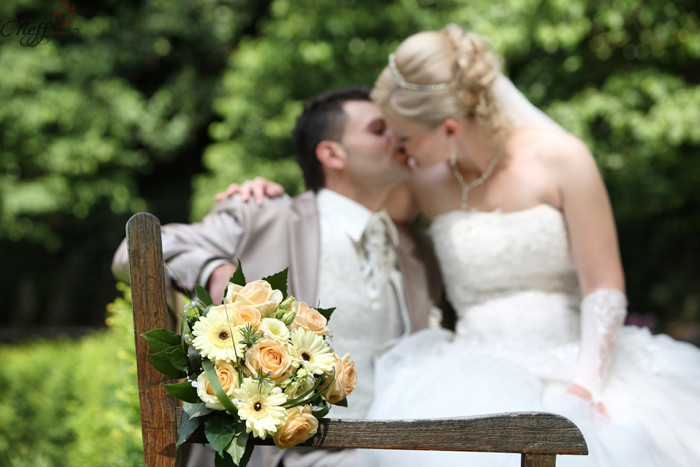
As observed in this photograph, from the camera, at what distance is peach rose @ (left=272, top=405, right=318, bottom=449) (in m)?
1.54

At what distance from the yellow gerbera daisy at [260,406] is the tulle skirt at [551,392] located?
2.36 feet

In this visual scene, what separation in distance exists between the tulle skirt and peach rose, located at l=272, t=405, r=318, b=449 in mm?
639

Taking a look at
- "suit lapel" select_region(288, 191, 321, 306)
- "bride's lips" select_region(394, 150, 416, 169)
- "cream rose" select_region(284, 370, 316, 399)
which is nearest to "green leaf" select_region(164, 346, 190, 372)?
"cream rose" select_region(284, 370, 316, 399)

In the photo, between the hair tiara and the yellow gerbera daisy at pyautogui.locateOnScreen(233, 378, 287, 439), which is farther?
the hair tiara

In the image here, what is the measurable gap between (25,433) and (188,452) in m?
3.05

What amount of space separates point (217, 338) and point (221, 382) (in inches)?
3.6

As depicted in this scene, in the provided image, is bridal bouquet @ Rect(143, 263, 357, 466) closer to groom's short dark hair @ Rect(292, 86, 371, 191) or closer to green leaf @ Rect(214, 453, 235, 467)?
green leaf @ Rect(214, 453, 235, 467)

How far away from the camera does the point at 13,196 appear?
31.6ft

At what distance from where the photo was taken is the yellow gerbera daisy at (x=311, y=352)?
1584mm

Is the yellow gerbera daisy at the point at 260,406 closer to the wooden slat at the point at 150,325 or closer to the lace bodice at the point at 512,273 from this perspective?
the wooden slat at the point at 150,325

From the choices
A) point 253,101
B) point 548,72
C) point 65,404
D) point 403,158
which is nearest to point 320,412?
point 403,158

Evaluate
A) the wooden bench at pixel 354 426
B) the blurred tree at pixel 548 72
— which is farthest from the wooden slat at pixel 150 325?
the blurred tree at pixel 548 72

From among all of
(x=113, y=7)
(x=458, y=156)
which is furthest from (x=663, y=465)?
(x=113, y=7)

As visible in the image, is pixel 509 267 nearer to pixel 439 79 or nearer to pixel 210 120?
pixel 439 79
